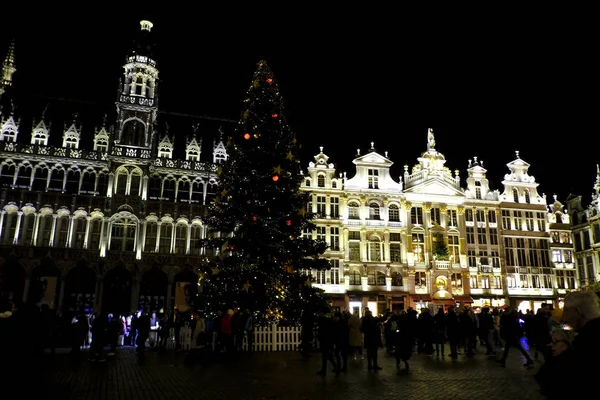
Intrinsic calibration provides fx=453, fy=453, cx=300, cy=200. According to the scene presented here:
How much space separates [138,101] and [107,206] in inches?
381

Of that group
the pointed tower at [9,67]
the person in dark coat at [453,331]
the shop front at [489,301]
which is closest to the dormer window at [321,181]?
the shop front at [489,301]

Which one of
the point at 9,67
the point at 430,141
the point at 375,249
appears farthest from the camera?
the point at 430,141

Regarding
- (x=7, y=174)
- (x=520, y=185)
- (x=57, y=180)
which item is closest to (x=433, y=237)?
(x=520, y=185)

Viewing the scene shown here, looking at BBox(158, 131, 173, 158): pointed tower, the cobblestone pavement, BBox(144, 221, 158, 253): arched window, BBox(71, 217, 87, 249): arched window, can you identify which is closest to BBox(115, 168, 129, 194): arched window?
BBox(144, 221, 158, 253): arched window

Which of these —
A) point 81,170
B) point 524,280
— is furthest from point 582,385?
point 524,280

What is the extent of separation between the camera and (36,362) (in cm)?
496

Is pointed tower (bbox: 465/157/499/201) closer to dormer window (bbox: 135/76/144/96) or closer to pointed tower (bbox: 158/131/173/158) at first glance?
pointed tower (bbox: 158/131/173/158)

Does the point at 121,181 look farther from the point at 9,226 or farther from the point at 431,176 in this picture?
the point at 431,176

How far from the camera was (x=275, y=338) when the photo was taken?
1961cm

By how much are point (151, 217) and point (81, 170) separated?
682 cm

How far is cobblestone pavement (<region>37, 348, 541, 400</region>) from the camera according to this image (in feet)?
30.6

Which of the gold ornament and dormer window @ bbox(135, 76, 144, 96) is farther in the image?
dormer window @ bbox(135, 76, 144, 96)

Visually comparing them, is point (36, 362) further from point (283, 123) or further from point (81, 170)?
point (81, 170)

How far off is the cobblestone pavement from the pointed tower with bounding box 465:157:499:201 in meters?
34.6
